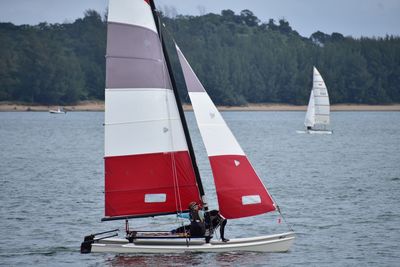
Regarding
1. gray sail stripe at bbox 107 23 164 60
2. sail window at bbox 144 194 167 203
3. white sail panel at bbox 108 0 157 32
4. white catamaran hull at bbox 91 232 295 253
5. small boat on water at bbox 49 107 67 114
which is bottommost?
small boat on water at bbox 49 107 67 114

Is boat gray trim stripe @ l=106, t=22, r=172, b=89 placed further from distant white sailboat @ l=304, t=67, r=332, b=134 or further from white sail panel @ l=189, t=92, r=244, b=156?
distant white sailboat @ l=304, t=67, r=332, b=134

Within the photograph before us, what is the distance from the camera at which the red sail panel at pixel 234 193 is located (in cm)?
2869

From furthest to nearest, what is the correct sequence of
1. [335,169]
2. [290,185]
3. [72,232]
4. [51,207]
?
[335,169] < [290,185] < [51,207] < [72,232]

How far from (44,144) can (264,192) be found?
67859 millimetres

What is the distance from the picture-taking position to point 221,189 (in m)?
28.7

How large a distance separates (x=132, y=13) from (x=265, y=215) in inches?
584

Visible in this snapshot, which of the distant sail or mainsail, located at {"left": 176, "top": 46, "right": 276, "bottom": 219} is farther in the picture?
the distant sail

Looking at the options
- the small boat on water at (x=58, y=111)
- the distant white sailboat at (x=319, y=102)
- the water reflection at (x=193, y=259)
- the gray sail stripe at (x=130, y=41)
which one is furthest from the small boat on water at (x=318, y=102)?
the small boat on water at (x=58, y=111)

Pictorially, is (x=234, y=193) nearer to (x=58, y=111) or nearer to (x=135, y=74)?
(x=135, y=74)

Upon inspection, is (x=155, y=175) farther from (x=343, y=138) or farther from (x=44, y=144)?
(x=343, y=138)

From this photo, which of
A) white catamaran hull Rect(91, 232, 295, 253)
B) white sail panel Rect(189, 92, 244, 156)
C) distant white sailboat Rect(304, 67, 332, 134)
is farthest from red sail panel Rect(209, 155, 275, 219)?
distant white sailboat Rect(304, 67, 332, 134)

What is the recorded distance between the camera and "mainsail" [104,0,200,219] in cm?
2773

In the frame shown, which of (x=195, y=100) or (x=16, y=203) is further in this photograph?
(x=16, y=203)

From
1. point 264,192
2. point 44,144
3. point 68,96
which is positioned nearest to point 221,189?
point 264,192
